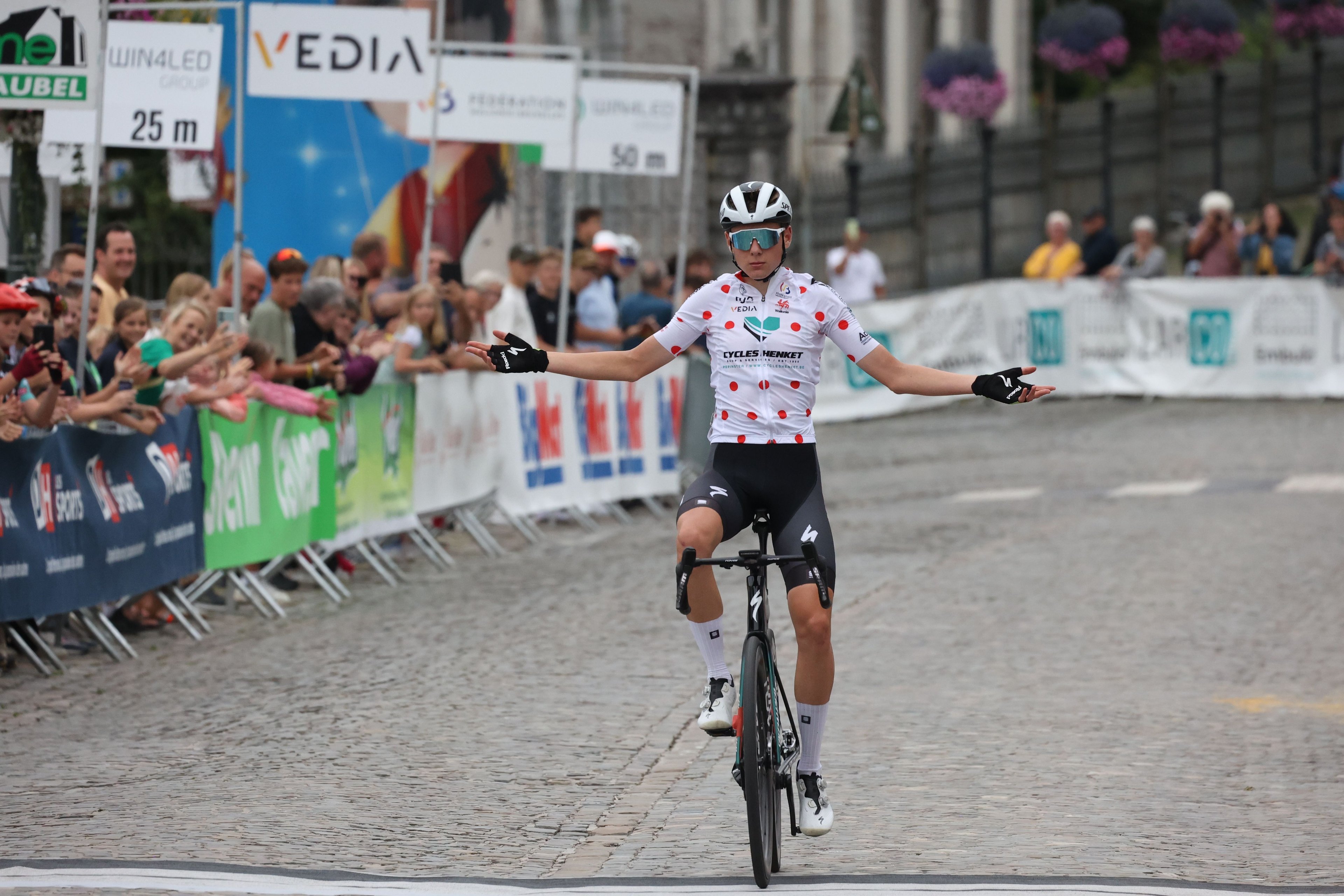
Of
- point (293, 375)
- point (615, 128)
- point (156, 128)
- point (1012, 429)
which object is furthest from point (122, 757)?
point (1012, 429)

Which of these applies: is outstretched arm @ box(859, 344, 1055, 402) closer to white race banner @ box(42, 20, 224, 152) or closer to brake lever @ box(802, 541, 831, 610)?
brake lever @ box(802, 541, 831, 610)

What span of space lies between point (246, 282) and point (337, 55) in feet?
6.28

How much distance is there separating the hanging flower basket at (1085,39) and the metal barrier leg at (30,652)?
40887 millimetres

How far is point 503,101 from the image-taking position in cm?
1761

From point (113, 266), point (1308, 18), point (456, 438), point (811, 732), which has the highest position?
point (1308, 18)

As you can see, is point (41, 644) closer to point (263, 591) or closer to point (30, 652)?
point (30, 652)

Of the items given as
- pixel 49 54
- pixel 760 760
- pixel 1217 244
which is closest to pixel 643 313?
pixel 49 54

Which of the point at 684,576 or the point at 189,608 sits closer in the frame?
the point at 684,576

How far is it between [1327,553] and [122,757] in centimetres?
886

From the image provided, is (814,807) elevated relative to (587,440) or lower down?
lower down

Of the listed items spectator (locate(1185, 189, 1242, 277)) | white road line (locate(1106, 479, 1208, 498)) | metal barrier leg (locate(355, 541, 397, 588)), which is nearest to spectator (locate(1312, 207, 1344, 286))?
spectator (locate(1185, 189, 1242, 277))

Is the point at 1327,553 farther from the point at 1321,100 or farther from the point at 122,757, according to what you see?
the point at 1321,100

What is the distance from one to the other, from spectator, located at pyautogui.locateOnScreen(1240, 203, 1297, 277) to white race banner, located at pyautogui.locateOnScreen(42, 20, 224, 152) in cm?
1689

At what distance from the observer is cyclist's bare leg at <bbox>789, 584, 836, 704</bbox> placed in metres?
7.13
